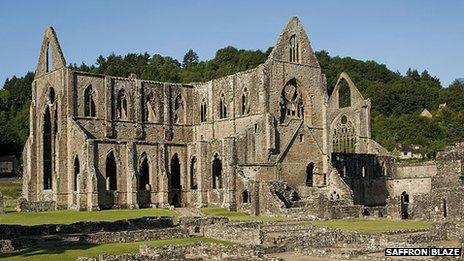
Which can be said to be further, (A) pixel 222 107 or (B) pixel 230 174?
(A) pixel 222 107

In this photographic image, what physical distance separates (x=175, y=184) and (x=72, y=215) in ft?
53.0

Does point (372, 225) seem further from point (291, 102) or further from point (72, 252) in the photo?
point (291, 102)

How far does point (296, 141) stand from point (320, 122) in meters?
5.30

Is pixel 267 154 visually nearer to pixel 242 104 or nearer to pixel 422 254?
pixel 242 104

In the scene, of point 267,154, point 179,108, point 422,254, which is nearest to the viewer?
point 422,254

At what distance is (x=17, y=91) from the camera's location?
157625 millimetres

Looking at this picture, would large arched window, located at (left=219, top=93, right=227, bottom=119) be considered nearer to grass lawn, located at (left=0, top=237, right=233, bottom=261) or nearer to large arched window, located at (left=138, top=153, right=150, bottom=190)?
large arched window, located at (left=138, top=153, right=150, bottom=190)

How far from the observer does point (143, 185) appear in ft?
219

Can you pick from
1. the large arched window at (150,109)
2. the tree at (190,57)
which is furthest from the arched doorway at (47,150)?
the tree at (190,57)

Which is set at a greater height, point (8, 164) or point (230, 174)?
point (8, 164)

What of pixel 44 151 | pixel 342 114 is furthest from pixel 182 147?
pixel 342 114

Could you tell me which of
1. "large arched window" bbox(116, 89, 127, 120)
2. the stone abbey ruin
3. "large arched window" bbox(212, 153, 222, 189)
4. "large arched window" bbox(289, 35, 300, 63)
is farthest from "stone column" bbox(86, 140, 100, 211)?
"large arched window" bbox(289, 35, 300, 63)

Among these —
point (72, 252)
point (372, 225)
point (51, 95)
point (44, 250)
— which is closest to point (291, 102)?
point (51, 95)

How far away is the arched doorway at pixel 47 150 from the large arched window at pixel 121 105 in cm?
639
